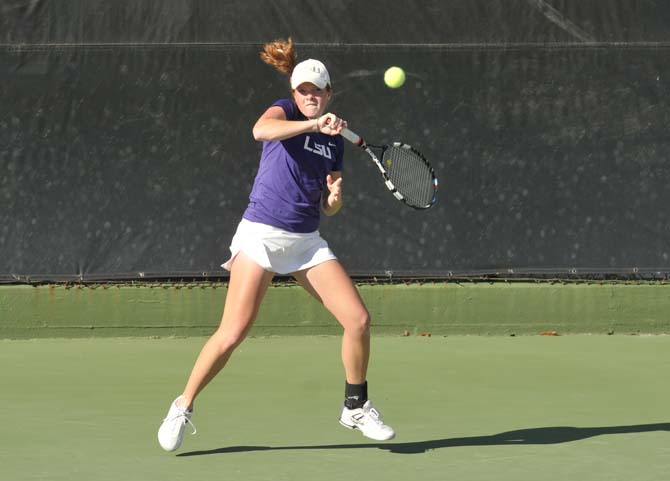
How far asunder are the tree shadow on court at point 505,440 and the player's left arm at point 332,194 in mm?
883

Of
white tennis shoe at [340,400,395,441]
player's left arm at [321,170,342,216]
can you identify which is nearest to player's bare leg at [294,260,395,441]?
white tennis shoe at [340,400,395,441]

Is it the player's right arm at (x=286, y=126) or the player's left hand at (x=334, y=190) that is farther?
the player's left hand at (x=334, y=190)

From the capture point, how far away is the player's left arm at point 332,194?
4.97 metres

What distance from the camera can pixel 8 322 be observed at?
7996 mm

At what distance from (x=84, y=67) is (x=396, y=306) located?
2315 millimetres

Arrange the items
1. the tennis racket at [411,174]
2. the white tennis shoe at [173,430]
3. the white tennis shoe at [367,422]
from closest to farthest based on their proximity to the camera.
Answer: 1. the white tennis shoe at [173,430]
2. the white tennis shoe at [367,422]
3. the tennis racket at [411,174]

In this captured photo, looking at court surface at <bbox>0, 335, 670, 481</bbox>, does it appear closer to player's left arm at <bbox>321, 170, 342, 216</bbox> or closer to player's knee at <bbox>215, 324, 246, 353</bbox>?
player's knee at <bbox>215, 324, 246, 353</bbox>

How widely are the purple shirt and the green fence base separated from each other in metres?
3.03

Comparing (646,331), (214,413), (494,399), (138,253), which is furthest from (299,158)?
(646,331)

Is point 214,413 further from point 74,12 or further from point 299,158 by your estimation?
point 74,12

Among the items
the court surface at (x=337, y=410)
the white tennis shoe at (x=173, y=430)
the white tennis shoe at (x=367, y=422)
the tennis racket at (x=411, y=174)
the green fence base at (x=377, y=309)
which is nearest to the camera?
the court surface at (x=337, y=410)

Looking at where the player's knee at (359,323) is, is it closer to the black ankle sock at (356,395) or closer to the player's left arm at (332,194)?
the black ankle sock at (356,395)

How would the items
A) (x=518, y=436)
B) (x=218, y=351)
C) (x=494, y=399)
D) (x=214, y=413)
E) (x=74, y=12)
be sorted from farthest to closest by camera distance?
(x=74, y=12) < (x=494, y=399) < (x=214, y=413) < (x=518, y=436) < (x=218, y=351)

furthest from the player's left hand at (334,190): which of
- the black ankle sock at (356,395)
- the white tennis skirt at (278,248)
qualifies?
the black ankle sock at (356,395)
